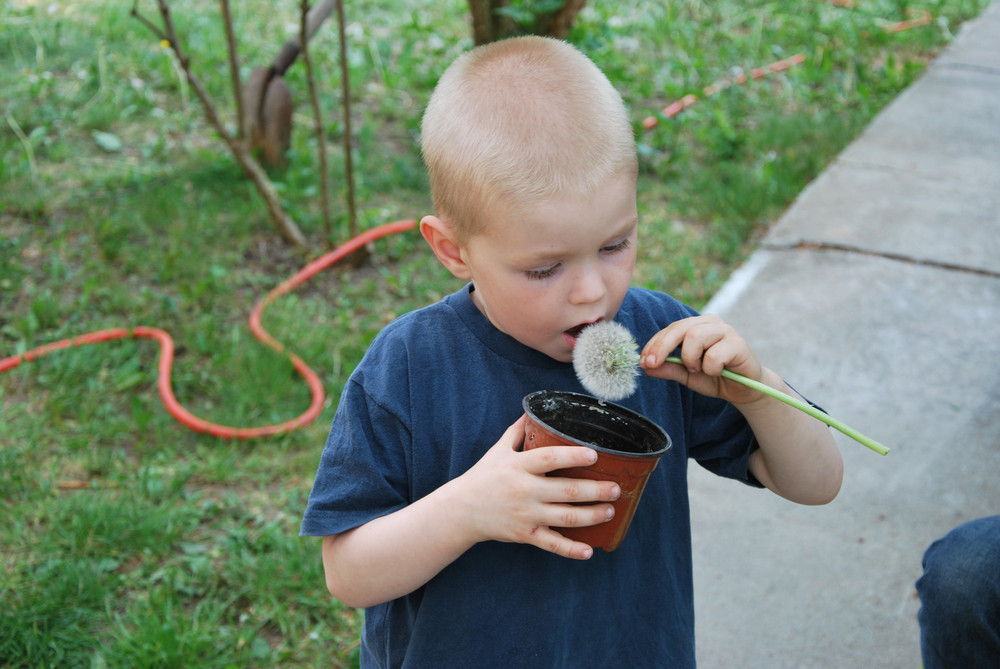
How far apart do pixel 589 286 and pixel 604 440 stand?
0.21 meters

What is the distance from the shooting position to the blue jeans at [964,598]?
1485 millimetres

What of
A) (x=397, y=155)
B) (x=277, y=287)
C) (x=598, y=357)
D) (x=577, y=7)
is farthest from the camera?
(x=397, y=155)

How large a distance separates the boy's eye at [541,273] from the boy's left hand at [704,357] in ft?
0.55

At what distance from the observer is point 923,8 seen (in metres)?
6.82

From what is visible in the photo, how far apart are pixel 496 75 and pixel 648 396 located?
0.54 m

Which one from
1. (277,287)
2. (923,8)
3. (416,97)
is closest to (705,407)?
(277,287)

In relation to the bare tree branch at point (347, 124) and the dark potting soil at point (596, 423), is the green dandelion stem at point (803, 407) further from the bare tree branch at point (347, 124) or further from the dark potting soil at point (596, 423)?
the bare tree branch at point (347, 124)

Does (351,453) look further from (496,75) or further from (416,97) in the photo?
(416,97)

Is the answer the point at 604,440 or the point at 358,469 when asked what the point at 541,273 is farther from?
the point at 358,469

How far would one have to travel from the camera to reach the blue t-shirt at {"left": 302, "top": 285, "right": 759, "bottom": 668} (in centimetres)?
129

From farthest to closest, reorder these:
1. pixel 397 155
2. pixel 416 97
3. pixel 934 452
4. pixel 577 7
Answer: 1. pixel 416 97
2. pixel 397 155
3. pixel 577 7
4. pixel 934 452

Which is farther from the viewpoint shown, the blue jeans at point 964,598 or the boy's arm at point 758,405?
the blue jeans at point 964,598

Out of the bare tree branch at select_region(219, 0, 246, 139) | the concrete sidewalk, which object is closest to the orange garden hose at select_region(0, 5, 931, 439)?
the bare tree branch at select_region(219, 0, 246, 139)

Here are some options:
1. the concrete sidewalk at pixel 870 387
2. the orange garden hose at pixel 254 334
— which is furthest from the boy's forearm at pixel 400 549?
the orange garden hose at pixel 254 334
